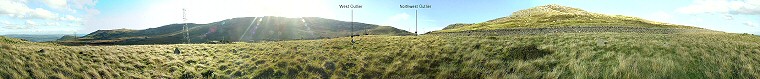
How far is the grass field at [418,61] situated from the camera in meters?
22.2

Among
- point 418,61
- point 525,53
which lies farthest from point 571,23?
point 418,61

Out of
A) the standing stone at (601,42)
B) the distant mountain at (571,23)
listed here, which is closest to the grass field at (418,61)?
the standing stone at (601,42)

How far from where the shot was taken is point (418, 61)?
96.7ft

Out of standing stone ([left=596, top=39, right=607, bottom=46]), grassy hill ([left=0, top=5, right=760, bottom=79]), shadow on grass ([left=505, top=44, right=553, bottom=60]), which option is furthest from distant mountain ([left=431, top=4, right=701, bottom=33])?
grassy hill ([left=0, top=5, right=760, bottom=79])

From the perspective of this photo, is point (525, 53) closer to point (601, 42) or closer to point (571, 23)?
point (601, 42)

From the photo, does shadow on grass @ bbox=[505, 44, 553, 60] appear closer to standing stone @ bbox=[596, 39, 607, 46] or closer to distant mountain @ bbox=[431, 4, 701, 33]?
standing stone @ bbox=[596, 39, 607, 46]

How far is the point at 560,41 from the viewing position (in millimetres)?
34688

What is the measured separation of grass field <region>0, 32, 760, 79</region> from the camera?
22.2 meters

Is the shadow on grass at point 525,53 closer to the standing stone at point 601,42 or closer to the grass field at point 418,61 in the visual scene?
the grass field at point 418,61

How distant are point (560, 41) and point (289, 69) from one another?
2099 cm

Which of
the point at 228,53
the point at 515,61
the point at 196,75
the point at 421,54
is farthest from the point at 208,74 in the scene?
the point at 515,61

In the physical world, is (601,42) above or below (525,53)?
above

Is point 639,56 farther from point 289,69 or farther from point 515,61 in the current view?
point 289,69

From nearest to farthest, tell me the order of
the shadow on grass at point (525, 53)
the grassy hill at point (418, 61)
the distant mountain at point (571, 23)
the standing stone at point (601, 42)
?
the grassy hill at point (418, 61), the shadow on grass at point (525, 53), the standing stone at point (601, 42), the distant mountain at point (571, 23)
